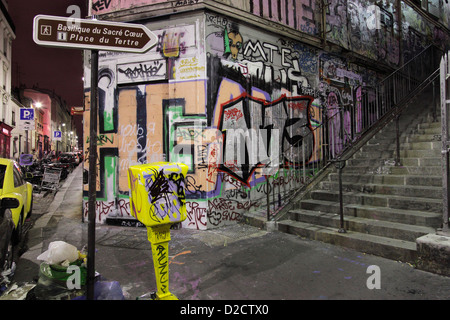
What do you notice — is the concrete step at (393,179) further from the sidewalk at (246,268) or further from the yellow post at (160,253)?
the yellow post at (160,253)

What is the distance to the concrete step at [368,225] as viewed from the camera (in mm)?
4299

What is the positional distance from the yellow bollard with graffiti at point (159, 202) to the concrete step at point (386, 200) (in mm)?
4219

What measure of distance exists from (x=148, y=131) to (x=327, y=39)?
6.41m

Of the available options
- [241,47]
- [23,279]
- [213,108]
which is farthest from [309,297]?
[241,47]

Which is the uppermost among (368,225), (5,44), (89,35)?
(5,44)

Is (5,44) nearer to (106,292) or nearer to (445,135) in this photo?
(106,292)

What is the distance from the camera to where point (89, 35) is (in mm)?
2850

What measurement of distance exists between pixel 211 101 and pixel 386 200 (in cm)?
410

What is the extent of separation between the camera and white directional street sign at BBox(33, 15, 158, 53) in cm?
276

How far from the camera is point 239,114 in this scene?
6828 millimetres

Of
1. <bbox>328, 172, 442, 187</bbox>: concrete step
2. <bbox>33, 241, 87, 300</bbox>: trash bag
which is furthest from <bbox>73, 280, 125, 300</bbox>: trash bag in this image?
<bbox>328, 172, 442, 187</bbox>: concrete step

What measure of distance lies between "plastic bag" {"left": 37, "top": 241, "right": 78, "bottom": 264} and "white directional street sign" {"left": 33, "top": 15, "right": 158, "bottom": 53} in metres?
2.10

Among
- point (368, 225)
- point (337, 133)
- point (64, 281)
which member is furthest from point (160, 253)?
point (337, 133)

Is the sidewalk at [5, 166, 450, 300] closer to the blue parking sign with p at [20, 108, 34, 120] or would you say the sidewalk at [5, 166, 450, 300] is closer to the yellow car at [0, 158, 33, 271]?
the yellow car at [0, 158, 33, 271]
